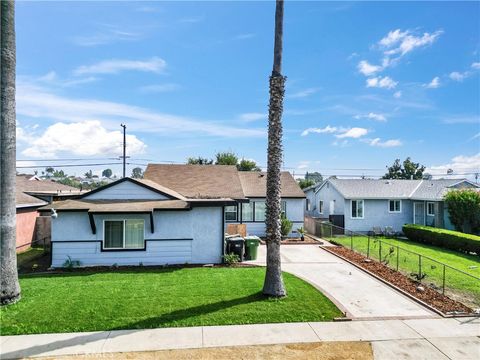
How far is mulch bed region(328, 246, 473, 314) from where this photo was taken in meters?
9.74

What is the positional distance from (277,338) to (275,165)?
196 inches

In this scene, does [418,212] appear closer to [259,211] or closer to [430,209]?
[430,209]

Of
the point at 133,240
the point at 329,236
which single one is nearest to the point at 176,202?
the point at 133,240

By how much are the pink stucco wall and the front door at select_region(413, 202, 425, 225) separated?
28.3 metres

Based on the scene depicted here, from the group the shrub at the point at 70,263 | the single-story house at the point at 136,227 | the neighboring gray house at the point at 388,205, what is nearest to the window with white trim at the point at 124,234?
the single-story house at the point at 136,227

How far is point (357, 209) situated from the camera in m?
27.0

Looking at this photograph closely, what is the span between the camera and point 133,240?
14.5m

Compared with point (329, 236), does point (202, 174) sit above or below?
above

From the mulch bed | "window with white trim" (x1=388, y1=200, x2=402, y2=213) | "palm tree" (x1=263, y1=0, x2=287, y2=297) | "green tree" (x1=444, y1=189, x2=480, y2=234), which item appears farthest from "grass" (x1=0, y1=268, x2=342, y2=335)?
"window with white trim" (x1=388, y1=200, x2=402, y2=213)

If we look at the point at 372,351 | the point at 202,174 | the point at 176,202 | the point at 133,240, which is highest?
the point at 202,174

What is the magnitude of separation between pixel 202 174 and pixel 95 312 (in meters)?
15.7

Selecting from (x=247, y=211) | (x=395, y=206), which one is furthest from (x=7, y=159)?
(x=395, y=206)

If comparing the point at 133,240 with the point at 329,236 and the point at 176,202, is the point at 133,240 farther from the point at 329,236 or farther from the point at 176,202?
the point at 329,236

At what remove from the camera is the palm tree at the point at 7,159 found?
9.60 meters
